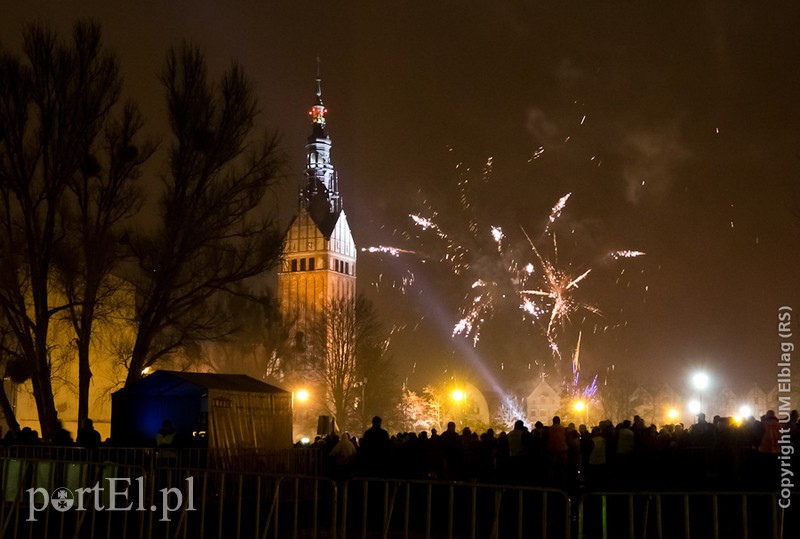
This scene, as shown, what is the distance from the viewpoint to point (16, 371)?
3097 cm

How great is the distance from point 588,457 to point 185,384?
31.3 feet

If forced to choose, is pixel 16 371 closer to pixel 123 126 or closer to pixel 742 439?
pixel 123 126

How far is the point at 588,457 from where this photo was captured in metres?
21.2

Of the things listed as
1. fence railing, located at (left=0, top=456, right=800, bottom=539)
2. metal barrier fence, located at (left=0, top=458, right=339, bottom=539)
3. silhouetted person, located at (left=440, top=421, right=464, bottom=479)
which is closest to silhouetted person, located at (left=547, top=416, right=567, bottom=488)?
fence railing, located at (left=0, top=456, right=800, bottom=539)

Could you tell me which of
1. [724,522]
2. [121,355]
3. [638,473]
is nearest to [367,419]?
A: [121,355]

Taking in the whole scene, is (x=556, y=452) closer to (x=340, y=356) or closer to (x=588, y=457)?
(x=588, y=457)

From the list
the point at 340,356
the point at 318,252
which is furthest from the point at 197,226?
the point at 318,252

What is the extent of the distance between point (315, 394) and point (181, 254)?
5520 centimetres

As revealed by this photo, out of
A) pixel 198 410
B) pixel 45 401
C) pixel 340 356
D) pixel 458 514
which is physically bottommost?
pixel 458 514

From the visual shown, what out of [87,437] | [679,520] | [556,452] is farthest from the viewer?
[87,437]

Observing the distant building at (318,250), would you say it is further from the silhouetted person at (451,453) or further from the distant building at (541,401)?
the silhouetted person at (451,453)

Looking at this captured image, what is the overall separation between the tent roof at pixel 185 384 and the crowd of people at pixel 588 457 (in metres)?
3.15

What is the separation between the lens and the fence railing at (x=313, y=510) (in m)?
8.97

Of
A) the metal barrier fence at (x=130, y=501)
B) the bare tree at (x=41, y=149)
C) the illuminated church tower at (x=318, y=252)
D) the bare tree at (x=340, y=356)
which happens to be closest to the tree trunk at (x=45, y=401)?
the bare tree at (x=41, y=149)
